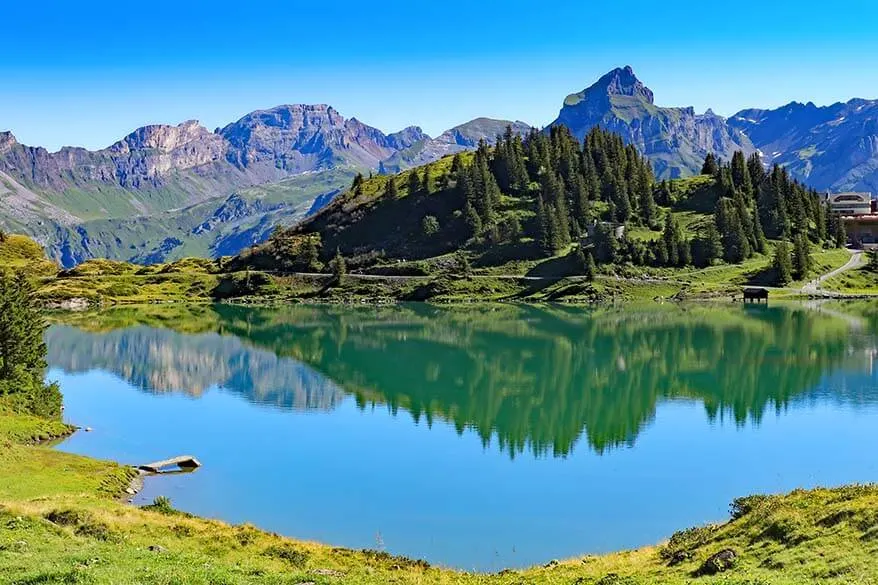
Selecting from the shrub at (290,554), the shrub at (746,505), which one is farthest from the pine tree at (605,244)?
the shrub at (290,554)

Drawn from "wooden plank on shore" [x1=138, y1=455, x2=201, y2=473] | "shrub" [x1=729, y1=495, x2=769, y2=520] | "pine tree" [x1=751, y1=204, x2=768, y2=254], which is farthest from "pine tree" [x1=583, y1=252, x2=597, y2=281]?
"shrub" [x1=729, y1=495, x2=769, y2=520]

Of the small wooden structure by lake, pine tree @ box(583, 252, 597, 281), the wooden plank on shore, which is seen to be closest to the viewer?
the wooden plank on shore

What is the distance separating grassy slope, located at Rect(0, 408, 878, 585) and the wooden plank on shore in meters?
14.2

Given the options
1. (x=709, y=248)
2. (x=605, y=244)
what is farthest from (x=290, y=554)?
(x=709, y=248)

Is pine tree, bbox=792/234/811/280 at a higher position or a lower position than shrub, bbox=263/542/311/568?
higher

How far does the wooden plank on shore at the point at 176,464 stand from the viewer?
5707cm

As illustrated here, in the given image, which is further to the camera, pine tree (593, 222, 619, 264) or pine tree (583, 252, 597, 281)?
pine tree (593, 222, 619, 264)

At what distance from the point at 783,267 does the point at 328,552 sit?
157 metres

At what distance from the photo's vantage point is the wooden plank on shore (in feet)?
187

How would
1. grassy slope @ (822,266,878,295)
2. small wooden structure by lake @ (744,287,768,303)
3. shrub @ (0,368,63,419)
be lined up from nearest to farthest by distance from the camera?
shrub @ (0,368,63,419) < small wooden structure by lake @ (744,287,768,303) < grassy slope @ (822,266,878,295)

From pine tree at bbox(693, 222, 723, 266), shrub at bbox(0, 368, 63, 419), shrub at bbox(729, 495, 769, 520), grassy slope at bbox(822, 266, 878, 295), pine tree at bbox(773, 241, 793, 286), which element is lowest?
shrub at bbox(729, 495, 769, 520)

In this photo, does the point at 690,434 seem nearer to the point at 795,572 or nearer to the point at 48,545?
the point at 795,572

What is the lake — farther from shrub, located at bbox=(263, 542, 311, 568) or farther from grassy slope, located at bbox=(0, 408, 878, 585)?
A: shrub, located at bbox=(263, 542, 311, 568)

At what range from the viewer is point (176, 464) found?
58875mm
